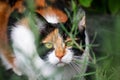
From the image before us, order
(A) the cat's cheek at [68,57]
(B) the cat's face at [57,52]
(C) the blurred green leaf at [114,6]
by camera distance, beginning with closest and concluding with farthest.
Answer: (B) the cat's face at [57,52], (A) the cat's cheek at [68,57], (C) the blurred green leaf at [114,6]

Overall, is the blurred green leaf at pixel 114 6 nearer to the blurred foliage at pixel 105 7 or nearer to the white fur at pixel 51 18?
the blurred foliage at pixel 105 7

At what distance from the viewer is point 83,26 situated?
1.80m

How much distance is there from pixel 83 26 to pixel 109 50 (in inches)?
33.4

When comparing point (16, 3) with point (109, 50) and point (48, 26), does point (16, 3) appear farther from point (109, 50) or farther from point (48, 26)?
point (109, 50)

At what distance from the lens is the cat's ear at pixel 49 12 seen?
5.51ft

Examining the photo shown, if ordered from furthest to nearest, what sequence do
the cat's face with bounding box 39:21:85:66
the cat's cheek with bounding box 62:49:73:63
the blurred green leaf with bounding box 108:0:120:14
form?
the blurred green leaf with bounding box 108:0:120:14
the cat's cheek with bounding box 62:49:73:63
the cat's face with bounding box 39:21:85:66

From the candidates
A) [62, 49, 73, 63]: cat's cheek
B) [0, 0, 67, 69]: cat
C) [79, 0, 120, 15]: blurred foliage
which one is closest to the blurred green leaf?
[79, 0, 120, 15]: blurred foliage

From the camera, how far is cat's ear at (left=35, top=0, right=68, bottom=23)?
1.68m

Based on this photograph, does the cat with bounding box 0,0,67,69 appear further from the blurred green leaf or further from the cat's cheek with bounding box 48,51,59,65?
the blurred green leaf

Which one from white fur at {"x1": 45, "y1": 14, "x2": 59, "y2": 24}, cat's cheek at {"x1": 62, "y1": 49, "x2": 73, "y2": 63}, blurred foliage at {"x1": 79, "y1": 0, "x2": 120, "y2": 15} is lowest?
blurred foliage at {"x1": 79, "y1": 0, "x2": 120, "y2": 15}

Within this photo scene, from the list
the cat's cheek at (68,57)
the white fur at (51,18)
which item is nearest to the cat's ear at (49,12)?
the white fur at (51,18)

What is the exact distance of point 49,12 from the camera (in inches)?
66.4

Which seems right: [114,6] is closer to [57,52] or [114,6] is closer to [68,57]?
[68,57]

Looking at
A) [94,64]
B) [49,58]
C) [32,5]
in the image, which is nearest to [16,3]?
[49,58]
